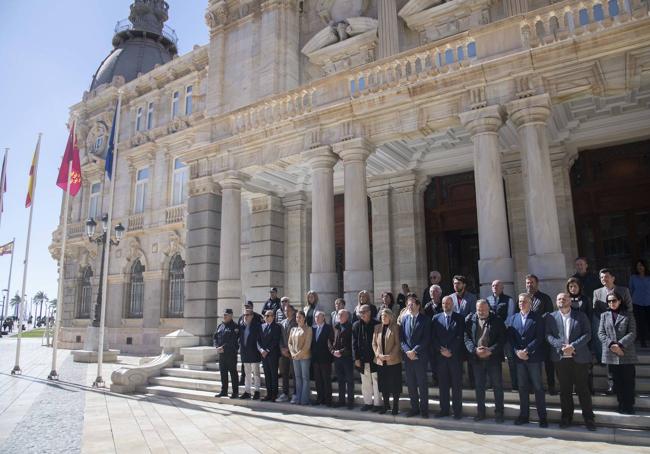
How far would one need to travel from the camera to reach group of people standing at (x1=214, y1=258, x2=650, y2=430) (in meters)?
6.23

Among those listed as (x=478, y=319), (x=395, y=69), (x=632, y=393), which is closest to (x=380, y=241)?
(x=395, y=69)

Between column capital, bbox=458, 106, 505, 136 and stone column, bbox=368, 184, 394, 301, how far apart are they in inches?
197

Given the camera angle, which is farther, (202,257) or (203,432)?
(202,257)

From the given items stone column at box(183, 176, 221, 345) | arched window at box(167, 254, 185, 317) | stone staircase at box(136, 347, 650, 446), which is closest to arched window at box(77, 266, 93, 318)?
arched window at box(167, 254, 185, 317)

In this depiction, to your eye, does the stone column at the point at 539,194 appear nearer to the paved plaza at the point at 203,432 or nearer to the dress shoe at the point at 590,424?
the dress shoe at the point at 590,424

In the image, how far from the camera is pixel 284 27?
15164 mm

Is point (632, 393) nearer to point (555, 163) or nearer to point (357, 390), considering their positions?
point (357, 390)

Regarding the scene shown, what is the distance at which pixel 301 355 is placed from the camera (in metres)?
8.29

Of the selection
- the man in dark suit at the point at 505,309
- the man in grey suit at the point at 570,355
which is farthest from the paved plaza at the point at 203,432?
the man in dark suit at the point at 505,309

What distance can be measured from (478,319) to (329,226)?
4698mm

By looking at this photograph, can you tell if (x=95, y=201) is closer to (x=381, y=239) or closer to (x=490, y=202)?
(x=381, y=239)

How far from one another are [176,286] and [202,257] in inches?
383

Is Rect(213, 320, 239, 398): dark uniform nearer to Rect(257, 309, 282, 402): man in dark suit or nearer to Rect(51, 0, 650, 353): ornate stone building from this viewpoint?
Rect(257, 309, 282, 402): man in dark suit

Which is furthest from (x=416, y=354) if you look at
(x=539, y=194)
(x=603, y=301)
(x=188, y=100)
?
(x=188, y=100)
